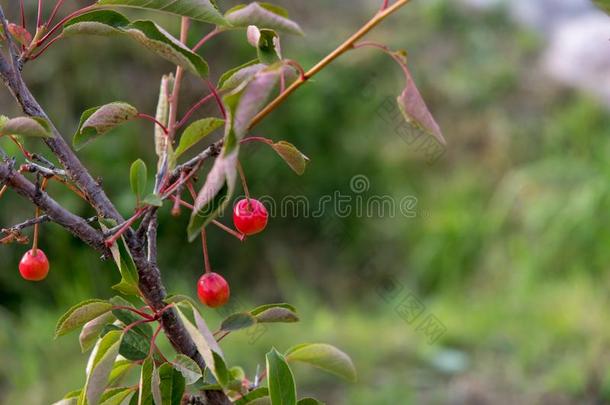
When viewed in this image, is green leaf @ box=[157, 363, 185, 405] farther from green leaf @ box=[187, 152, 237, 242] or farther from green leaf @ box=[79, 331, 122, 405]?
green leaf @ box=[187, 152, 237, 242]

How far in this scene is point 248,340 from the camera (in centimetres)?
278

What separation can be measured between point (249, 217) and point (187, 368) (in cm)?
18

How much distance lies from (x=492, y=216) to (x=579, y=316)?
1.01 m

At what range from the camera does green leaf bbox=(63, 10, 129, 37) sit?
0.91 meters

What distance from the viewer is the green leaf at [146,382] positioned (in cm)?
90

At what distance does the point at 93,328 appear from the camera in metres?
0.95

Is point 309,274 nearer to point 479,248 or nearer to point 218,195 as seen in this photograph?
point 479,248

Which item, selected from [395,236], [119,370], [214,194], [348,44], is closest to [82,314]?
[119,370]

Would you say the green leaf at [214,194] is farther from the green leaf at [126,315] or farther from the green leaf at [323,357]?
the green leaf at [323,357]

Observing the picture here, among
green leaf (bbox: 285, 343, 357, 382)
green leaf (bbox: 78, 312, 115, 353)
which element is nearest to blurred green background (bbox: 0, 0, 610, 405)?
green leaf (bbox: 285, 343, 357, 382)

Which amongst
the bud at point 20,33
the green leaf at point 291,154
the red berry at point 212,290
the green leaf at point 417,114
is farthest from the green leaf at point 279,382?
the bud at point 20,33

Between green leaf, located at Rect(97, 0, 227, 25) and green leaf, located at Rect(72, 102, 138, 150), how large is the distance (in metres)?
0.11

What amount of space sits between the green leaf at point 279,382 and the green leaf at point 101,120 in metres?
0.31

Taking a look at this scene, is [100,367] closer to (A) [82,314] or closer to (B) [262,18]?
(A) [82,314]
